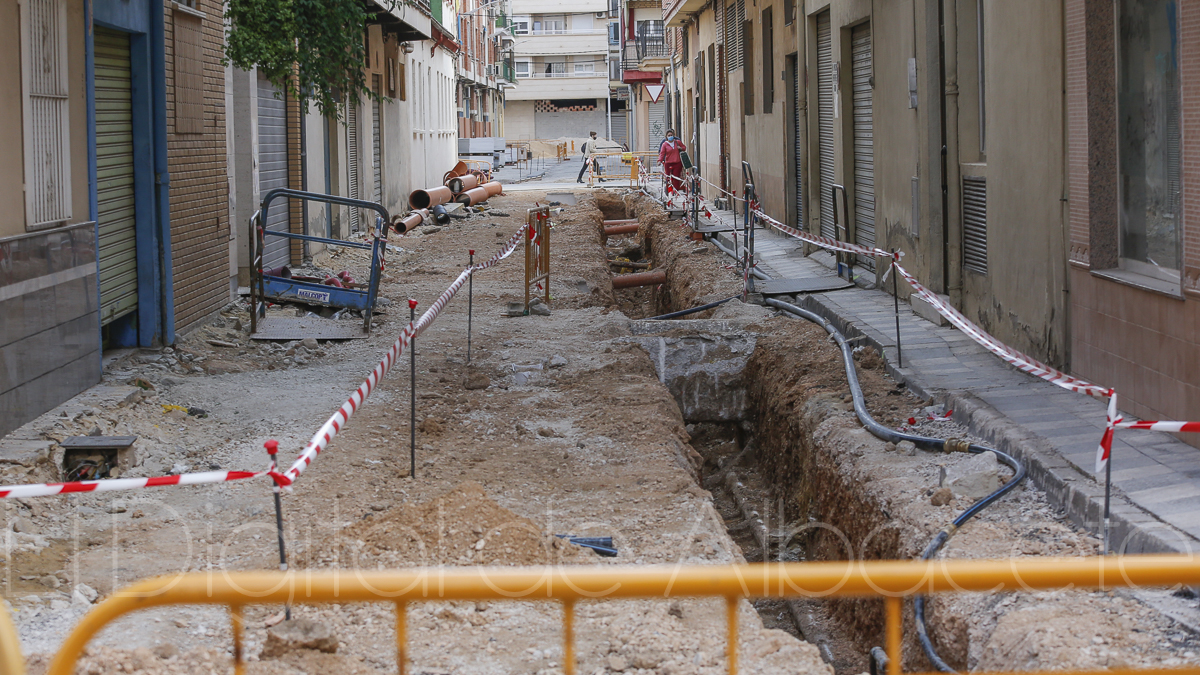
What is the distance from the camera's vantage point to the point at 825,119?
1521 centimetres

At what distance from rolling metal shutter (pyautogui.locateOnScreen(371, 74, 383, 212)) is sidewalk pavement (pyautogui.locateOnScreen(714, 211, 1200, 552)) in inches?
591

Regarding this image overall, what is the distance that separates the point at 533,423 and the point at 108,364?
3630 mm

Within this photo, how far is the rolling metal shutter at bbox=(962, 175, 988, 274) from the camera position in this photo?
9.41m

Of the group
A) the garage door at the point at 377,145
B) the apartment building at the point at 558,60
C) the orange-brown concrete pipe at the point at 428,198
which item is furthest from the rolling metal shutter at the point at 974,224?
the apartment building at the point at 558,60

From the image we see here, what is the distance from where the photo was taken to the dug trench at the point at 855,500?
4.14 meters

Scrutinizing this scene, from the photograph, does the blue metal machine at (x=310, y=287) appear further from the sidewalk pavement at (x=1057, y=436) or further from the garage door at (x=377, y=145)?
the garage door at (x=377, y=145)

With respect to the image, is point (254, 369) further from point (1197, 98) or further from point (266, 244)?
point (1197, 98)

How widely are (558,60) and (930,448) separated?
240ft

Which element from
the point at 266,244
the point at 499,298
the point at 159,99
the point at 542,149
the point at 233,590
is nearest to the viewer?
the point at 233,590

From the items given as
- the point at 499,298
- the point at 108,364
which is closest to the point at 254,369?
the point at 108,364

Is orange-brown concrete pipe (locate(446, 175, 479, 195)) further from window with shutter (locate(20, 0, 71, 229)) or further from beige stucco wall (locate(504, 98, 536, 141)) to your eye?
beige stucco wall (locate(504, 98, 536, 141))

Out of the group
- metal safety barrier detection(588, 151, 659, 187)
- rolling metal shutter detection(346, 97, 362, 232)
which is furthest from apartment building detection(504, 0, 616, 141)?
rolling metal shutter detection(346, 97, 362, 232)

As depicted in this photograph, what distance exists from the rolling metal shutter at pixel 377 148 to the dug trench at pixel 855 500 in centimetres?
1219

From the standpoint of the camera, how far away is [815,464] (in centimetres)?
738
